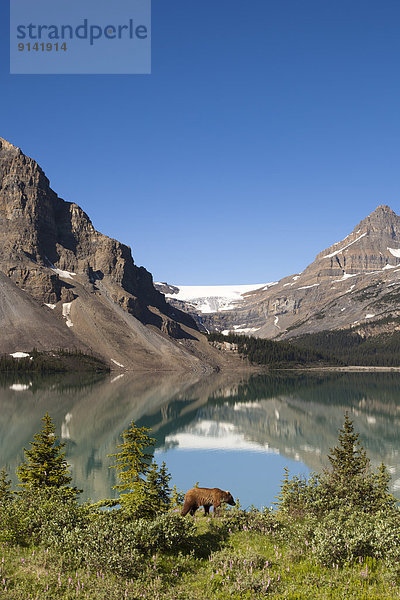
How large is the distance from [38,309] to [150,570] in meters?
191

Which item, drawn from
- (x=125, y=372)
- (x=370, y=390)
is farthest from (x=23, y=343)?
(x=370, y=390)

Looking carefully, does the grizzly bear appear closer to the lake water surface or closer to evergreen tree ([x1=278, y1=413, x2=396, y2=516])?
evergreen tree ([x1=278, y1=413, x2=396, y2=516])

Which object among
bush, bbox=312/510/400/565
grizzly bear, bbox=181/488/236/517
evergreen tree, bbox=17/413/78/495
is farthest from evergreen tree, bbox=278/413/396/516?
evergreen tree, bbox=17/413/78/495

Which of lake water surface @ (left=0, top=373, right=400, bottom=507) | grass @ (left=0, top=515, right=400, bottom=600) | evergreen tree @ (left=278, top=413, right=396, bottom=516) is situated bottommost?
lake water surface @ (left=0, top=373, right=400, bottom=507)

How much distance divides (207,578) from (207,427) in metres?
60.6

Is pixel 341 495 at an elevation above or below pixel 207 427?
above

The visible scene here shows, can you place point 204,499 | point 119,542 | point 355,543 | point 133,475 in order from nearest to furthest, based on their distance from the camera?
point 119,542
point 355,543
point 204,499
point 133,475

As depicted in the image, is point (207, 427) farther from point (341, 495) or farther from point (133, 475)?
point (133, 475)

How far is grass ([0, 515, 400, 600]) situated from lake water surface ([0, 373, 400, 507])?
2112 cm

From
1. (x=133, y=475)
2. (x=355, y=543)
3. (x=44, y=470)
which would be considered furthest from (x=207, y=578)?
(x=44, y=470)

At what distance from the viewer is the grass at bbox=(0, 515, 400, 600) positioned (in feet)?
33.2

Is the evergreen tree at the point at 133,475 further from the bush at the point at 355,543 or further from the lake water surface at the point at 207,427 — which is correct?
the lake water surface at the point at 207,427

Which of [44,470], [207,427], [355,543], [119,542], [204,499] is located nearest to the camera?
[119,542]

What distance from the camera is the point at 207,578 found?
11195 millimetres
